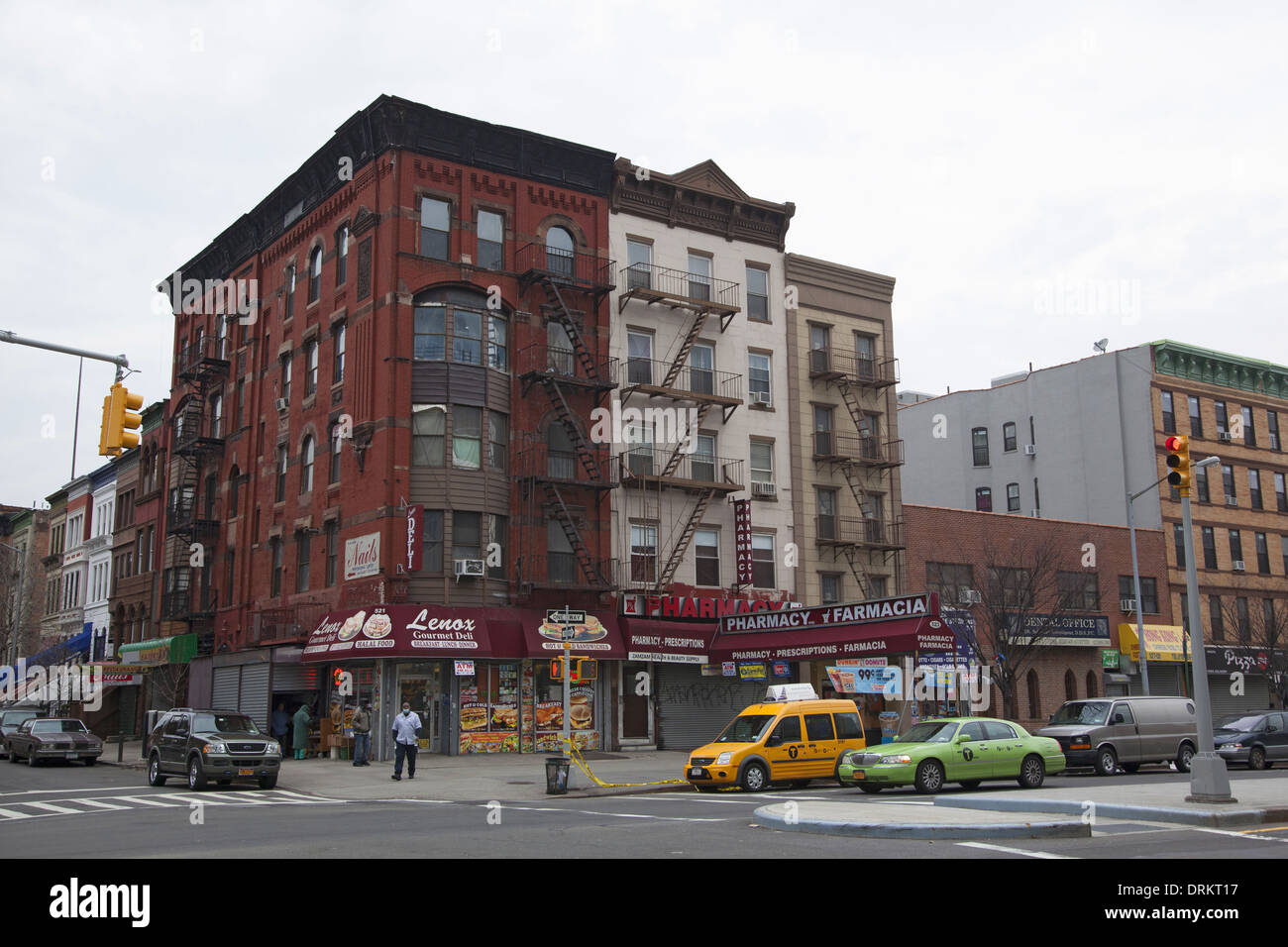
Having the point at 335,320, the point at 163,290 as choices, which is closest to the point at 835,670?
the point at 335,320

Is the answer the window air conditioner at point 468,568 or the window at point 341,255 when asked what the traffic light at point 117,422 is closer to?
the window air conditioner at point 468,568

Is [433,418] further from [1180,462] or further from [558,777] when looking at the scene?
[1180,462]

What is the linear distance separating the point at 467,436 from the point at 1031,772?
1976 centimetres

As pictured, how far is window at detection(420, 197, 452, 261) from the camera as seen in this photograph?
36719 millimetres

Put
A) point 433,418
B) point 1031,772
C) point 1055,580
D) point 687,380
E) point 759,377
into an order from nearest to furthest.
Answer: point 1031,772, point 433,418, point 687,380, point 759,377, point 1055,580

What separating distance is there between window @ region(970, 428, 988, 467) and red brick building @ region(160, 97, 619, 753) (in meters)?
29.6

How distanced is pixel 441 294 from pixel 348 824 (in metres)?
22.2

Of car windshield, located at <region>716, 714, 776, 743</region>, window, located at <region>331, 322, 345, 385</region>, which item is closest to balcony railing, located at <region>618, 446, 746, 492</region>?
window, located at <region>331, 322, 345, 385</region>

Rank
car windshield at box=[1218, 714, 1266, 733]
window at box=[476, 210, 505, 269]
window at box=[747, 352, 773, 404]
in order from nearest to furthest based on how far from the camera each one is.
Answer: car windshield at box=[1218, 714, 1266, 733] < window at box=[476, 210, 505, 269] < window at box=[747, 352, 773, 404]

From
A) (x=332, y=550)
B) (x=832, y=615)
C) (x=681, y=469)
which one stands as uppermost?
(x=681, y=469)

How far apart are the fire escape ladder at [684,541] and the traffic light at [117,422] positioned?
2304cm

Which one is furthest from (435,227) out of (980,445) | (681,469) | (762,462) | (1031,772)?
(980,445)

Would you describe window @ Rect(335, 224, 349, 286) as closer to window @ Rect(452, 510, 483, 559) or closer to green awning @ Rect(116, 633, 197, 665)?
window @ Rect(452, 510, 483, 559)

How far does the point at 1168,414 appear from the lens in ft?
178
